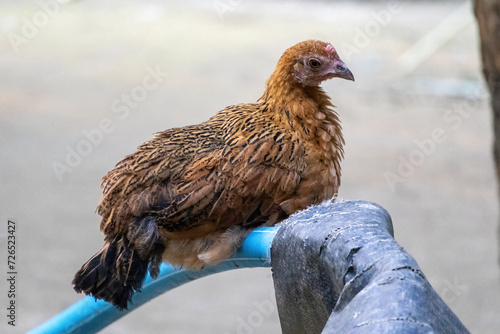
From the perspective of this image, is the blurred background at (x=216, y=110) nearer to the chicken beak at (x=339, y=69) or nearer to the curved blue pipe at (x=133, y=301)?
the curved blue pipe at (x=133, y=301)

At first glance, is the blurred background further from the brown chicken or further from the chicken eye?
the chicken eye

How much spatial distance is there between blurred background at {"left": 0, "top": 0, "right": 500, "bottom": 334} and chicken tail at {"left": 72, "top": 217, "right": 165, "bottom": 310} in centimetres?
381

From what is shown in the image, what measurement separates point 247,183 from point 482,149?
833cm

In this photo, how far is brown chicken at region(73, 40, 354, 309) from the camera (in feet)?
9.48

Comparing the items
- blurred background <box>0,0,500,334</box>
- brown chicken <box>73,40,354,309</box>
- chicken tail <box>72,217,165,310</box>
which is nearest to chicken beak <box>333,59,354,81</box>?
brown chicken <box>73,40,354,309</box>

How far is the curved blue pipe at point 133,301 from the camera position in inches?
110

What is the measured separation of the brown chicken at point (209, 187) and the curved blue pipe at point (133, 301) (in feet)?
0.16

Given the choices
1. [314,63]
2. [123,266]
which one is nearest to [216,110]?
[314,63]

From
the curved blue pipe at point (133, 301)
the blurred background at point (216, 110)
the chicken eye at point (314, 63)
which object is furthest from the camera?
the blurred background at point (216, 110)

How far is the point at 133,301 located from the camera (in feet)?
9.92

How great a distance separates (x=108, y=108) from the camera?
11352 millimetres

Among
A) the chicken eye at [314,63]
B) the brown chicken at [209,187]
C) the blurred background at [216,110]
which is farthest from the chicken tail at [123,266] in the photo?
the blurred background at [216,110]

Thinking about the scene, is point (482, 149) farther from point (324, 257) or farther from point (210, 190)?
point (324, 257)

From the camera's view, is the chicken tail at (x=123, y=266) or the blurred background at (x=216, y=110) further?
the blurred background at (x=216, y=110)
